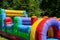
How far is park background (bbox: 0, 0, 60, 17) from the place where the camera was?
16.8 m

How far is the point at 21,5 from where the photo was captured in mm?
16750

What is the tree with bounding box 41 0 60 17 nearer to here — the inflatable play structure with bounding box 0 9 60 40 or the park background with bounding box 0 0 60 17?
the park background with bounding box 0 0 60 17

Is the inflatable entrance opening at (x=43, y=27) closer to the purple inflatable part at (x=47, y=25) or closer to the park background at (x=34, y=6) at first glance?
the purple inflatable part at (x=47, y=25)

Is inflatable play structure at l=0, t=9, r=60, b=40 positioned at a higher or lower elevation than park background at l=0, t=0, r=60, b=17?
lower

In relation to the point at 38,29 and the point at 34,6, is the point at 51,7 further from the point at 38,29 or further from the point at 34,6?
the point at 38,29

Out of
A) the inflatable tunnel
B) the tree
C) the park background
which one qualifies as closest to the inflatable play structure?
the inflatable tunnel

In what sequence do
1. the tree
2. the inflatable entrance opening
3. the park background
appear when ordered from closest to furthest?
the inflatable entrance opening, the park background, the tree

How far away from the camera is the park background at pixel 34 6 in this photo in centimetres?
1677

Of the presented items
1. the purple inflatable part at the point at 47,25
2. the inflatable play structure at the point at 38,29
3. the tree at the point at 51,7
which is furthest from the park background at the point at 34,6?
the purple inflatable part at the point at 47,25

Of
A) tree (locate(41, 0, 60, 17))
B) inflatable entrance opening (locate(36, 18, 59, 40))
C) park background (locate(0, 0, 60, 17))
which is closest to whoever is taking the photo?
inflatable entrance opening (locate(36, 18, 59, 40))

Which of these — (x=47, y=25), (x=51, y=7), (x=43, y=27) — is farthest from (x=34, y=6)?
(x=43, y=27)

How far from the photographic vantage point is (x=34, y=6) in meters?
16.9

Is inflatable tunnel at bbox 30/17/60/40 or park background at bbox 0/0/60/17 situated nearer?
inflatable tunnel at bbox 30/17/60/40

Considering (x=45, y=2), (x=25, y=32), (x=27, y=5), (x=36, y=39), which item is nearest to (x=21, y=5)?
(x=27, y=5)
